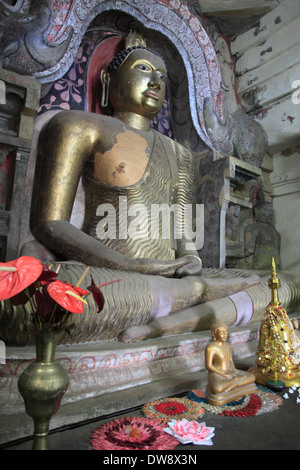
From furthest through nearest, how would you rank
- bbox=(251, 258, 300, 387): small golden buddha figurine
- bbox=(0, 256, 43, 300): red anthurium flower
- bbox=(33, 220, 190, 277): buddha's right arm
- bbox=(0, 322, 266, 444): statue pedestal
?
bbox=(33, 220, 190, 277): buddha's right arm < bbox=(251, 258, 300, 387): small golden buddha figurine < bbox=(0, 322, 266, 444): statue pedestal < bbox=(0, 256, 43, 300): red anthurium flower

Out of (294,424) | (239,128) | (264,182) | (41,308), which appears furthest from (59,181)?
(264,182)

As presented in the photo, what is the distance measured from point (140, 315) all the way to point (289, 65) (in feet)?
11.9

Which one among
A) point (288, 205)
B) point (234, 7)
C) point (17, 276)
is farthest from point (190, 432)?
point (234, 7)

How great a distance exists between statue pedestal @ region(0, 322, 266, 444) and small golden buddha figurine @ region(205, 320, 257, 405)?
0.63 ft

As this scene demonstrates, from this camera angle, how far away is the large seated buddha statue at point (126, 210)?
74.4 inches

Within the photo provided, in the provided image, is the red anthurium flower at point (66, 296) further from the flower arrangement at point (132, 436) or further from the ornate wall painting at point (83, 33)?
the ornate wall painting at point (83, 33)

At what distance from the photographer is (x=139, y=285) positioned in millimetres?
1926

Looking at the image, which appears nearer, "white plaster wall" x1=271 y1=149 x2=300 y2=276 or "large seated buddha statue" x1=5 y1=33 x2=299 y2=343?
"large seated buddha statue" x1=5 y1=33 x2=299 y2=343

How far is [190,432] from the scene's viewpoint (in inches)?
45.1

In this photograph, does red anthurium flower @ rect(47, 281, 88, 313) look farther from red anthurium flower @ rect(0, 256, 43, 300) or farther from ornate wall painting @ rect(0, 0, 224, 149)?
ornate wall painting @ rect(0, 0, 224, 149)

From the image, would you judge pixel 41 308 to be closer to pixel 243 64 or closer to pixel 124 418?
pixel 124 418

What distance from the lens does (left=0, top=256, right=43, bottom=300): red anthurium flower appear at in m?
0.83

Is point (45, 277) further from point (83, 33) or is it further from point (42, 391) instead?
point (83, 33)

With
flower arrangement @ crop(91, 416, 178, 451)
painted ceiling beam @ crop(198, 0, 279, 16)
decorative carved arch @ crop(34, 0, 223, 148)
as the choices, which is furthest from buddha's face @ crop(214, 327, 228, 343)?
Result: painted ceiling beam @ crop(198, 0, 279, 16)
